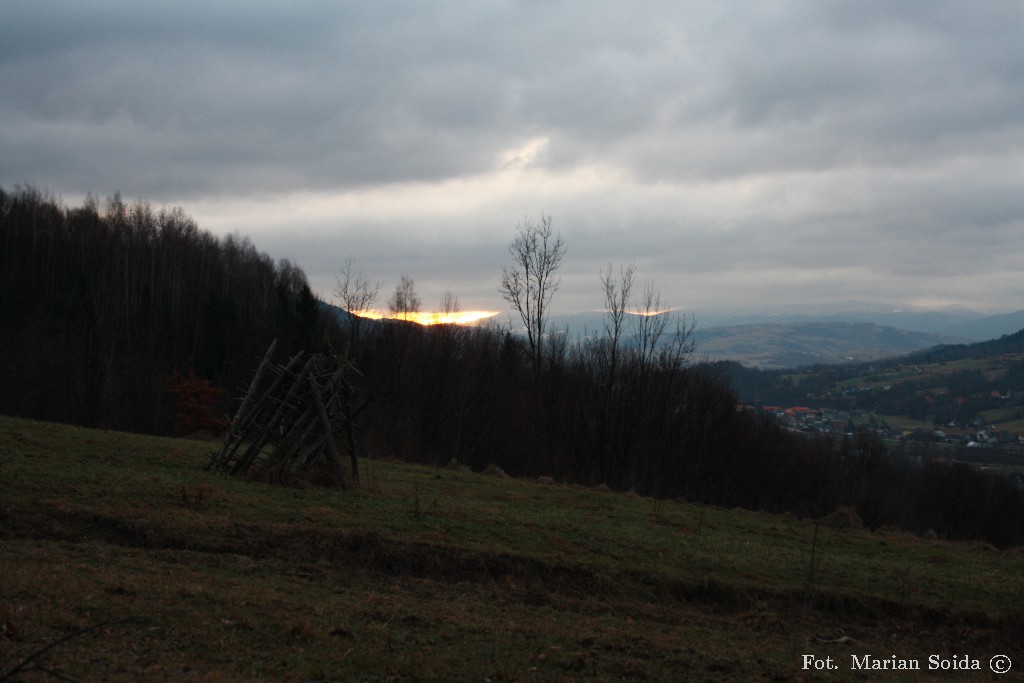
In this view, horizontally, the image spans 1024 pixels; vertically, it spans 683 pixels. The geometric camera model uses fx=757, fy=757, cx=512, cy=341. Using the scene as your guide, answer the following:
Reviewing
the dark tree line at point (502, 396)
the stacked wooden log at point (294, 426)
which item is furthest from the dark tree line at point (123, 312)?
the stacked wooden log at point (294, 426)

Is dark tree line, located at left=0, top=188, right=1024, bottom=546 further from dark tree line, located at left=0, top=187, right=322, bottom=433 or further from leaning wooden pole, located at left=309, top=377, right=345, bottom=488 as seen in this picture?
leaning wooden pole, located at left=309, top=377, right=345, bottom=488

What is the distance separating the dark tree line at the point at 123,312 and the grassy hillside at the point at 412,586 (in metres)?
32.5

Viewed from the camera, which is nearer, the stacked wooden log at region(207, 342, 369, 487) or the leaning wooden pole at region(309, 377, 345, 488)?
the leaning wooden pole at region(309, 377, 345, 488)

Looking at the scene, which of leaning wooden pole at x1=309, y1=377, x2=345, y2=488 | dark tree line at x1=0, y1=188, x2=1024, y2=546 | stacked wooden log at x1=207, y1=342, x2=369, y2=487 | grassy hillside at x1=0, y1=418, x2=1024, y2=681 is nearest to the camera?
grassy hillside at x1=0, y1=418, x2=1024, y2=681

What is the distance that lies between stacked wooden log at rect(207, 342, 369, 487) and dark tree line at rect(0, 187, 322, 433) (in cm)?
3226

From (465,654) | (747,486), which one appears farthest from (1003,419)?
(465,654)

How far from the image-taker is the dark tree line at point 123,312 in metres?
47.0

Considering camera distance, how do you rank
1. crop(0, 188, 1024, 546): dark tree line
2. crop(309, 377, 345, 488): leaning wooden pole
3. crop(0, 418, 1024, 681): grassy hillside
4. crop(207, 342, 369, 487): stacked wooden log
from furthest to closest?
crop(0, 188, 1024, 546): dark tree line, crop(207, 342, 369, 487): stacked wooden log, crop(309, 377, 345, 488): leaning wooden pole, crop(0, 418, 1024, 681): grassy hillside

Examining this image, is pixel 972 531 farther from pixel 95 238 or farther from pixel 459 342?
pixel 95 238

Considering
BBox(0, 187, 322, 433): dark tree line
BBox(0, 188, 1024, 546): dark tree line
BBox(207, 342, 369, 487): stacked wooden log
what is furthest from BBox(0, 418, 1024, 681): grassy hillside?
BBox(0, 187, 322, 433): dark tree line

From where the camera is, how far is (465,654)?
314 inches

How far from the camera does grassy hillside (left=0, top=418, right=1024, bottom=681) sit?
7.36 metres

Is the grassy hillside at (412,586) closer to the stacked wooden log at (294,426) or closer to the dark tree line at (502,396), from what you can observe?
the stacked wooden log at (294,426)

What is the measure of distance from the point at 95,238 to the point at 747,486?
2857 inches
